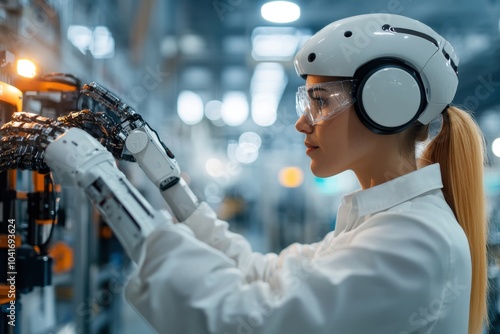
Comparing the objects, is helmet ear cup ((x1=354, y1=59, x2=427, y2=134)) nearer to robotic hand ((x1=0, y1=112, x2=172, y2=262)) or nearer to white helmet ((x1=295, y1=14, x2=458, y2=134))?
white helmet ((x1=295, y1=14, x2=458, y2=134))

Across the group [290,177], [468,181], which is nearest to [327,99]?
[468,181]

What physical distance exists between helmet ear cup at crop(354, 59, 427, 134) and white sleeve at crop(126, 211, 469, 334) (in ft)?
1.07

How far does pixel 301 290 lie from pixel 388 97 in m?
0.56

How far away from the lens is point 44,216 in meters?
1.59

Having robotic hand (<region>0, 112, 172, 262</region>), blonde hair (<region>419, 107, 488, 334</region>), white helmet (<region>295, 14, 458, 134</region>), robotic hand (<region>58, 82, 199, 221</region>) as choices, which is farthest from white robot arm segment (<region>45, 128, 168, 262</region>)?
blonde hair (<region>419, 107, 488, 334</region>)

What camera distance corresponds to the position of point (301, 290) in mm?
1038

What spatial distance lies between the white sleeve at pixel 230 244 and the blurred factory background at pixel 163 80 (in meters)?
0.55

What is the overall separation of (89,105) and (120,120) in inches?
10.2

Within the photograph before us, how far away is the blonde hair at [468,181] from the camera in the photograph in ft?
4.56

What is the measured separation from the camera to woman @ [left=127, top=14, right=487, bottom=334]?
1.00 meters

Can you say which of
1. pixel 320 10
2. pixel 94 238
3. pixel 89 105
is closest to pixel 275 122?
pixel 320 10

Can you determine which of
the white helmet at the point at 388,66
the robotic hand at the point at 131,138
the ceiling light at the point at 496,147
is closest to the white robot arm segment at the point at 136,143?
the robotic hand at the point at 131,138

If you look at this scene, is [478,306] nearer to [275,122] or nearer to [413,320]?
[413,320]

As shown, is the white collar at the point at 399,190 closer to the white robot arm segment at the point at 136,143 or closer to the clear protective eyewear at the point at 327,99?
the clear protective eyewear at the point at 327,99
